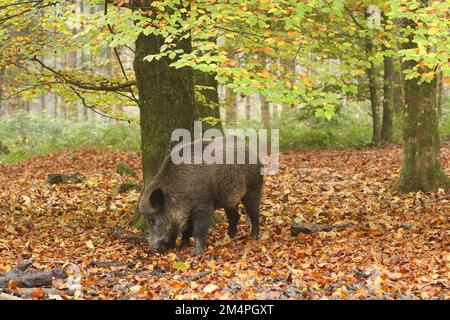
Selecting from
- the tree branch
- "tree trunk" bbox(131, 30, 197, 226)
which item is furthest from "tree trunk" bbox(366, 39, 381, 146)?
"tree trunk" bbox(131, 30, 197, 226)

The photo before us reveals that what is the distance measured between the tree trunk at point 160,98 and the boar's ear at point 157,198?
1.30 metres

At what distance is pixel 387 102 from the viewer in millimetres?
19391

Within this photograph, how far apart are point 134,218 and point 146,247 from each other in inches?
49.2

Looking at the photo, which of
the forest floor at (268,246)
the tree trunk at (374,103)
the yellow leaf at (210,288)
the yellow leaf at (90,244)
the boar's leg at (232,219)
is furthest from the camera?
the tree trunk at (374,103)

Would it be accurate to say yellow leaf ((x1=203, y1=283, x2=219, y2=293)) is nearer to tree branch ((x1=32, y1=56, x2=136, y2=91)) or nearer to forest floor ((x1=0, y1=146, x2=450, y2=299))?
forest floor ((x1=0, y1=146, x2=450, y2=299))

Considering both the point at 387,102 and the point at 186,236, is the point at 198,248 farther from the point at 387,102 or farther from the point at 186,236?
the point at 387,102

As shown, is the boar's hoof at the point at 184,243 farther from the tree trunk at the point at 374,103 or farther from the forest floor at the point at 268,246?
the tree trunk at the point at 374,103

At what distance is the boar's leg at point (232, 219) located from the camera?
9438 mm

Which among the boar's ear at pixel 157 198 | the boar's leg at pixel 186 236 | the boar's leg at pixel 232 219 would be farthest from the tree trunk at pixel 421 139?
the boar's ear at pixel 157 198

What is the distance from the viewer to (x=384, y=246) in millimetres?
8172

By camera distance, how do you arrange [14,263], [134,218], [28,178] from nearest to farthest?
[14,263]
[134,218]
[28,178]

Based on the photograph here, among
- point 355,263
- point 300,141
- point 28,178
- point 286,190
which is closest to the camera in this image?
point 355,263

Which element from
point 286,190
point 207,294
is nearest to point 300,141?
point 286,190

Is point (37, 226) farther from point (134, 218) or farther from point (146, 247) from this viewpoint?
point (146, 247)
